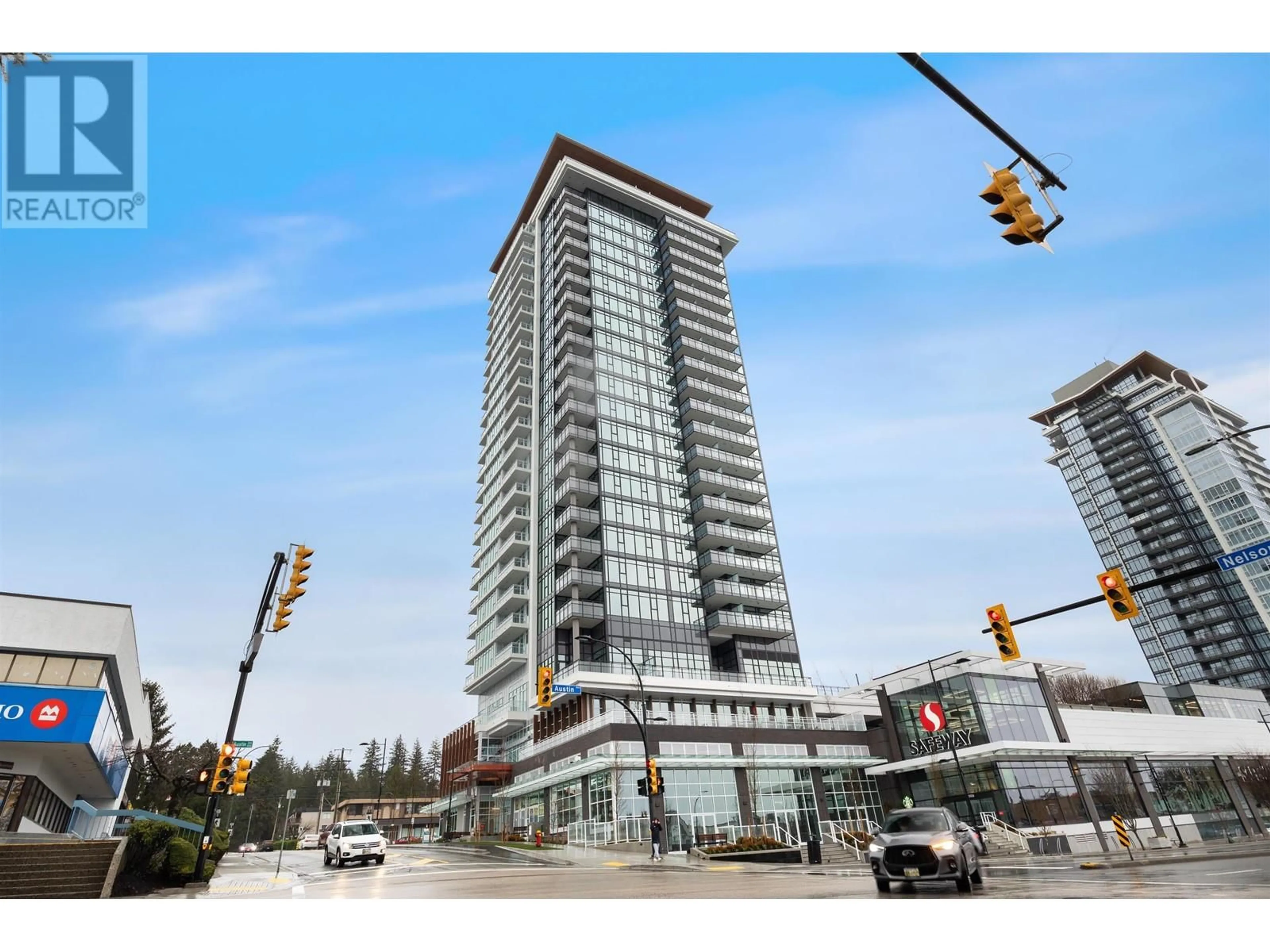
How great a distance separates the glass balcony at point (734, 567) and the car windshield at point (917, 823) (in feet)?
170

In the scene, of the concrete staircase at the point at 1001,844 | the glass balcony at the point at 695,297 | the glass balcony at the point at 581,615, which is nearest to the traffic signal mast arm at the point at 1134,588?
the concrete staircase at the point at 1001,844

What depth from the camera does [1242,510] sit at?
367 ft

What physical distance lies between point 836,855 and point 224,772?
1215 inches

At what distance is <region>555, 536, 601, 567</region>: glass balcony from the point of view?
63.5 metres

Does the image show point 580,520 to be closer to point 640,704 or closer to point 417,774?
point 640,704

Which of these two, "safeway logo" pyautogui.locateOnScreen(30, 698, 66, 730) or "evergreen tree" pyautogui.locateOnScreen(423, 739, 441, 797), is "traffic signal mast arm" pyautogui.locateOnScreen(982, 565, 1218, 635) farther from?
"evergreen tree" pyautogui.locateOnScreen(423, 739, 441, 797)

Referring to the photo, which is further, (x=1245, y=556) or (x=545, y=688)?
(x=545, y=688)

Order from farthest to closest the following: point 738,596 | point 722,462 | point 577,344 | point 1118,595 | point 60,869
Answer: point 577,344
point 722,462
point 738,596
point 60,869
point 1118,595

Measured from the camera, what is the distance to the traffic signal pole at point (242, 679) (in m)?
20.3

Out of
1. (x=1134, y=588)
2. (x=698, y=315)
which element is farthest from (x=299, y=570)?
(x=698, y=315)

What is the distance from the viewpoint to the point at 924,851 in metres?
13.2

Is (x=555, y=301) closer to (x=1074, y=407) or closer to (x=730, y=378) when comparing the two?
(x=730, y=378)

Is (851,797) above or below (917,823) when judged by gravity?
below
